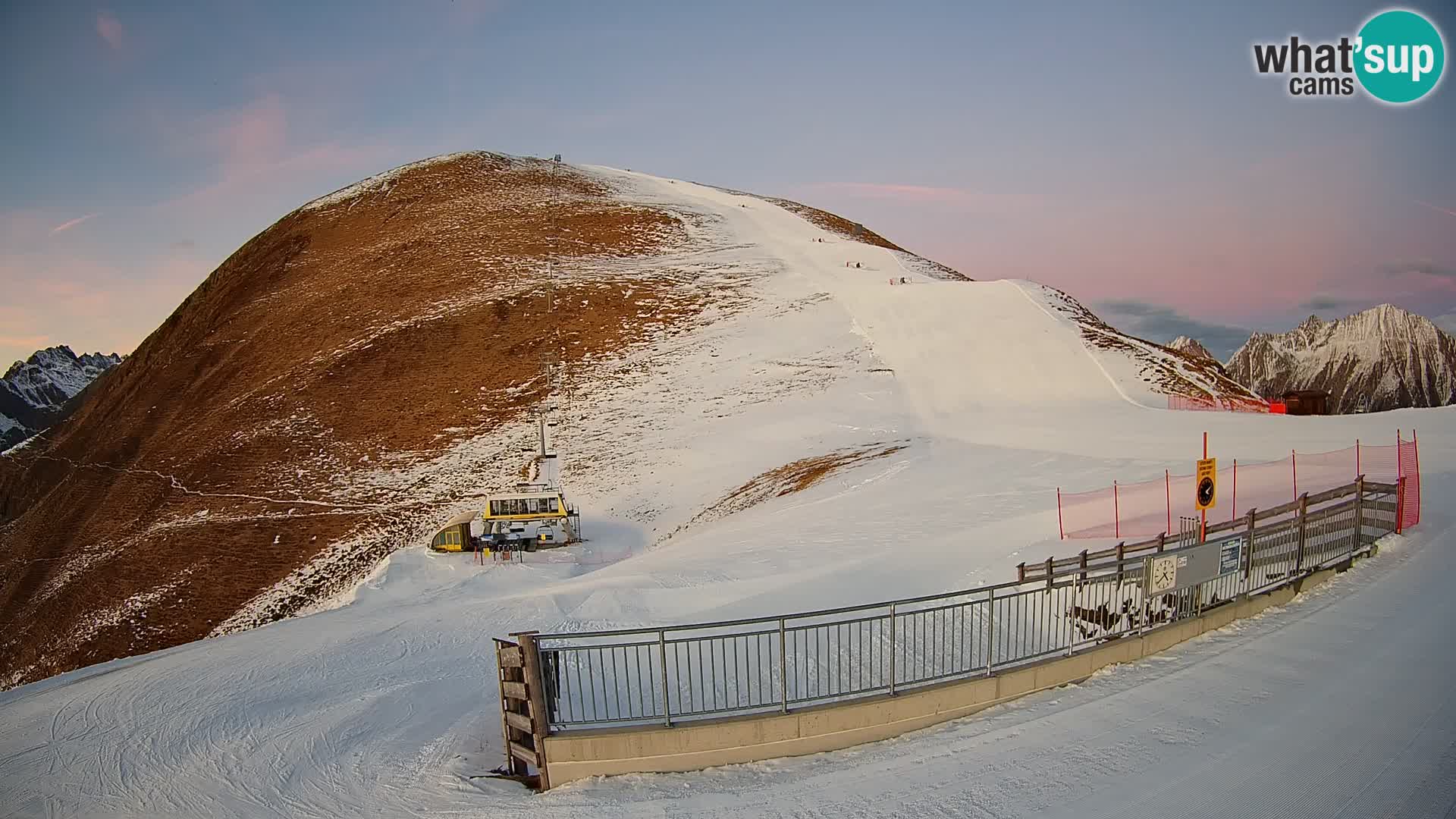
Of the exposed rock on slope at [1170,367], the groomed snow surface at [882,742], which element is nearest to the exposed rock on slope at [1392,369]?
the exposed rock on slope at [1170,367]

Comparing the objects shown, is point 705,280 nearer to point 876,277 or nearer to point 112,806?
point 876,277

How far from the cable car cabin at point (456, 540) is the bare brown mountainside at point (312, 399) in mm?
7060

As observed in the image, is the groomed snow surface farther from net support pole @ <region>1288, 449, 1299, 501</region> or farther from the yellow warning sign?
net support pole @ <region>1288, 449, 1299, 501</region>

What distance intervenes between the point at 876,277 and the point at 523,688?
5476 cm

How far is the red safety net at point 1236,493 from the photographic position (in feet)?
57.4

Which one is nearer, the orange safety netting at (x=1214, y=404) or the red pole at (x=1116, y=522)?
the red pole at (x=1116, y=522)

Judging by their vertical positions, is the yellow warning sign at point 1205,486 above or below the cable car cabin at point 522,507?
above

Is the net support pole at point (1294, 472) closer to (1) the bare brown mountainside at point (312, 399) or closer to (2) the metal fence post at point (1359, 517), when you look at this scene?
(2) the metal fence post at point (1359, 517)

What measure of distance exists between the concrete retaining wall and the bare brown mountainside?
102 feet

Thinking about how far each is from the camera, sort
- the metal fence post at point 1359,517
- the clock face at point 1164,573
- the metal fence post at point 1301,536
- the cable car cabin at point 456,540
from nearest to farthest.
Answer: the clock face at point 1164,573, the metal fence post at point 1301,536, the metal fence post at point 1359,517, the cable car cabin at point 456,540

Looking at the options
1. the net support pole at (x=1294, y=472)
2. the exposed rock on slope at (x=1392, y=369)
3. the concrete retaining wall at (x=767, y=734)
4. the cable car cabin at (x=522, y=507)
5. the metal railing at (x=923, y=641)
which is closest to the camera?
the concrete retaining wall at (x=767, y=734)

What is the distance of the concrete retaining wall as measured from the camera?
916 centimetres

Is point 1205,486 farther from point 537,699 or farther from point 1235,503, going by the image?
point 537,699

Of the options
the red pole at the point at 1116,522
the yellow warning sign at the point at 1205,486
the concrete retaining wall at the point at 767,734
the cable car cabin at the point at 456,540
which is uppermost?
the yellow warning sign at the point at 1205,486
